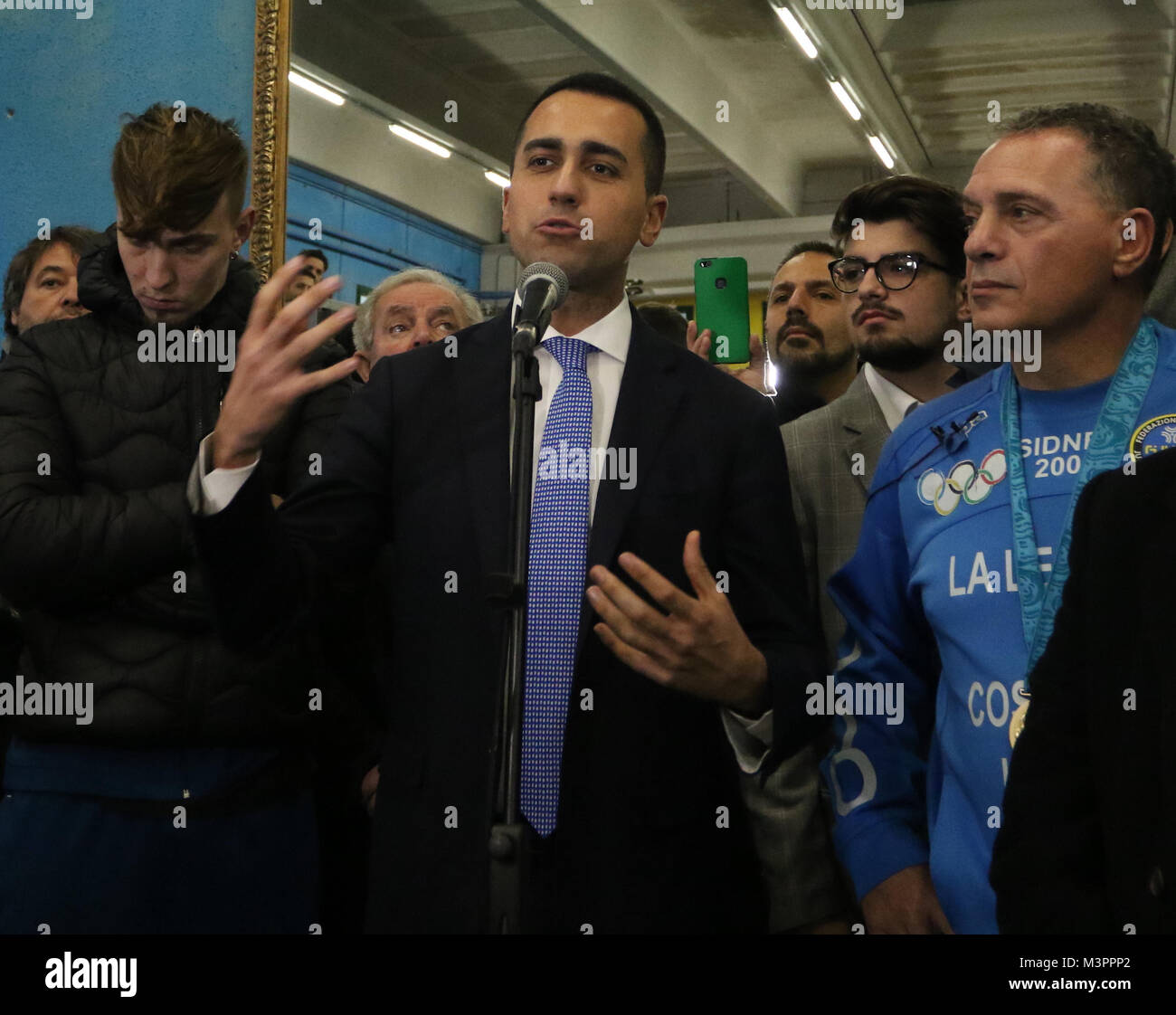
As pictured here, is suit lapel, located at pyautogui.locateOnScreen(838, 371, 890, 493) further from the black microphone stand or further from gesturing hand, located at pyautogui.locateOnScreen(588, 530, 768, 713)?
the black microphone stand

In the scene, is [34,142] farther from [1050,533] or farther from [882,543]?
[1050,533]

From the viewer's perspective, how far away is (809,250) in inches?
104

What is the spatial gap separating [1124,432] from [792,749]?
1.93 ft

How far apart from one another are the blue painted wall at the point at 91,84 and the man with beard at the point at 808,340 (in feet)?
4.78

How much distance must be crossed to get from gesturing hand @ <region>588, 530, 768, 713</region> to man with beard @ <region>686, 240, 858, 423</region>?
3.82ft

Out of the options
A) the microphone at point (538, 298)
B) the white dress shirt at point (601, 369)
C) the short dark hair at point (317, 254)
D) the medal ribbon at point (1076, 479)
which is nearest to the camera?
the microphone at point (538, 298)

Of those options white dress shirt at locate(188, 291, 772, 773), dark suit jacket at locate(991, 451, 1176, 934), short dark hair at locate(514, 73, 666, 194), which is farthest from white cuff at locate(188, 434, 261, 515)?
dark suit jacket at locate(991, 451, 1176, 934)

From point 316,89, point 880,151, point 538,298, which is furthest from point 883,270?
point 316,89

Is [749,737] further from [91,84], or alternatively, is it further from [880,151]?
[91,84]

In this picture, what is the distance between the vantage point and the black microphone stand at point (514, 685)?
1.11 metres

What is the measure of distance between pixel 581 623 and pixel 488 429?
1.03ft

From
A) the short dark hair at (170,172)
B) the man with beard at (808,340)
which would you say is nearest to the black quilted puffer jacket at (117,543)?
the short dark hair at (170,172)

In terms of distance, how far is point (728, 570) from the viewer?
1632 millimetres

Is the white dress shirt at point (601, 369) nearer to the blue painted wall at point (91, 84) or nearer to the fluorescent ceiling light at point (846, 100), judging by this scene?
the fluorescent ceiling light at point (846, 100)
